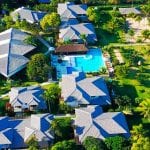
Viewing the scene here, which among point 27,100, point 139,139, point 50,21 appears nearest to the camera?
point 139,139

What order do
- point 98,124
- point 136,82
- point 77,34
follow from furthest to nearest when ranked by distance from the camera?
point 77,34 < point 136,82 < point 98,124

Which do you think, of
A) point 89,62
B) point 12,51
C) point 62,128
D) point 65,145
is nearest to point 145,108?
point 62,128

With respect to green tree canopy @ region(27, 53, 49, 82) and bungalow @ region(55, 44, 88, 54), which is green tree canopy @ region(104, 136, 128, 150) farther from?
bungalow @ region(55, 44, 88, 54)

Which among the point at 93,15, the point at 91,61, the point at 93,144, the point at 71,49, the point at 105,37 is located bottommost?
the point at 93,144

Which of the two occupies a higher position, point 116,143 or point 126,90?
point 126,90

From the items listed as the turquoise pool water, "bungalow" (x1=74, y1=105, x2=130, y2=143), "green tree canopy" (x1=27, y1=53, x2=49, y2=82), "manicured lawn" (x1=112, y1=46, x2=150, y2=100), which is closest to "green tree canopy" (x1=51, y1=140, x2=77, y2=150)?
"bungalow" (x1=74, y1=105, x2=130, y2=143)

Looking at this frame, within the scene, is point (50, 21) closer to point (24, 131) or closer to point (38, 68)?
point (38, 68)

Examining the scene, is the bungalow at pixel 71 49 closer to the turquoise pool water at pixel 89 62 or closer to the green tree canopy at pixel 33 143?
the turquoise pool water at pixel 89 62

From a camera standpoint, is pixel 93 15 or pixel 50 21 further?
pixel 93 15
